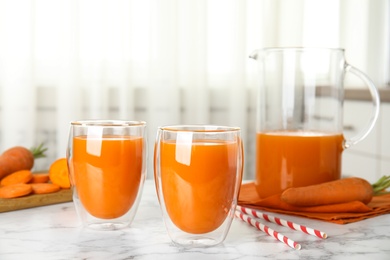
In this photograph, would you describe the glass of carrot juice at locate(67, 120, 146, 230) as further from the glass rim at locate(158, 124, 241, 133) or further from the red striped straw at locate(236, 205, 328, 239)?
the red striped straw at locate(236, 205, 328, 239)

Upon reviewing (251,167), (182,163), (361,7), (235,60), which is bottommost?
(251,167)

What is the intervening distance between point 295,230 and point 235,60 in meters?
2.33

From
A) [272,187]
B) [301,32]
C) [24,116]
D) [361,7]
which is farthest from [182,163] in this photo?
[361,7]

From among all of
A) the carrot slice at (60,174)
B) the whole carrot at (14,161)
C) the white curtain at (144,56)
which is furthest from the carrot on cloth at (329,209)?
the white curtain at (144,56)

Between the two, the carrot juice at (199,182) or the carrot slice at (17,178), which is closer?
the carrot juice at (199,182)

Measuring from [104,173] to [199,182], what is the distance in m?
0.17

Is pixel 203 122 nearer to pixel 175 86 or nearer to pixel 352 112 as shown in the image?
pixel 175 86

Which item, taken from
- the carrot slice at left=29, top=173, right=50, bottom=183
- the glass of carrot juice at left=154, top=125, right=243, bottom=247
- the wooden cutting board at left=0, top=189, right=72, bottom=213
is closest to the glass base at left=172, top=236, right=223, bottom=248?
the glass of carrot juice at left=154, top=125, right=243, bottom=247

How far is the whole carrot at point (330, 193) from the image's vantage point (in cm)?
106

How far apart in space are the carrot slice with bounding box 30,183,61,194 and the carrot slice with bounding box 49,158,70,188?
0.02 m

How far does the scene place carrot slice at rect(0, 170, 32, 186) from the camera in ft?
3.90

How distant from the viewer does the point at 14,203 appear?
1.07m

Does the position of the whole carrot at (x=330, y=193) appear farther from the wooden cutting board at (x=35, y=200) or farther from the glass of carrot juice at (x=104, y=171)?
the wooden cutting board at (x=35, y=200)

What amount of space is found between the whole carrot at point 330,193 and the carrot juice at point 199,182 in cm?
23
